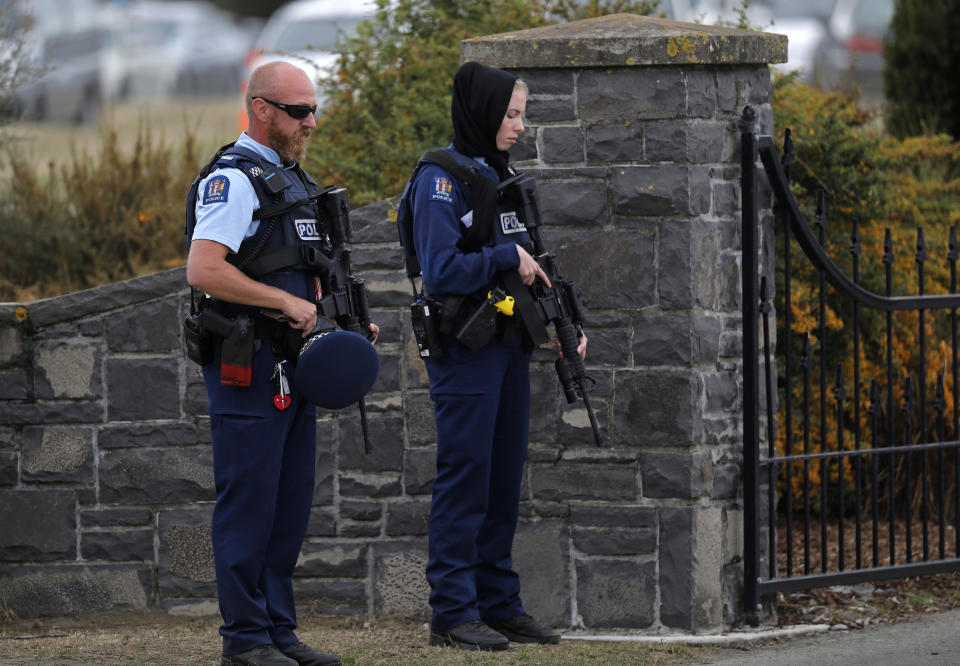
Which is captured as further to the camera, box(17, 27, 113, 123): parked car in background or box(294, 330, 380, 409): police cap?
box(17, 27, 113, 123): parked car in background

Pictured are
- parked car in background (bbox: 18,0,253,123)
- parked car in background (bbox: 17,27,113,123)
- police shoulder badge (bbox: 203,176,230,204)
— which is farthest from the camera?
parked car in background (bbox: 18,0,253,123)

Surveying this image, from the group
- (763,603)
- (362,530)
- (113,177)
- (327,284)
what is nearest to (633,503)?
(763,603)

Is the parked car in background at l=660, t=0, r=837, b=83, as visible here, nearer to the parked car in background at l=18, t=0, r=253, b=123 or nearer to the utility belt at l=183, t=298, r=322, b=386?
the parked car in background at l=18, t=0, r=253, b=123

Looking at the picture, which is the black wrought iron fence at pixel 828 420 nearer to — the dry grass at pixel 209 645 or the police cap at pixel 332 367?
the dry grass at pixel 209 645

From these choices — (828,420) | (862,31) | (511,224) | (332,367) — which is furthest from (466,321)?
(862,31)

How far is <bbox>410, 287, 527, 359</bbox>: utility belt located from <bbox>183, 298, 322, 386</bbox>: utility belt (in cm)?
58

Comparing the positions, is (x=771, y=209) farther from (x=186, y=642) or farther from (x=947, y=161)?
(x=947, y=161)

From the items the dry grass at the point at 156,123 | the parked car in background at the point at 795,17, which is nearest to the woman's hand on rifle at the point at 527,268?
the parked car in background at the point at 795,17

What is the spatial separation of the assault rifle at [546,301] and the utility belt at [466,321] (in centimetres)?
6

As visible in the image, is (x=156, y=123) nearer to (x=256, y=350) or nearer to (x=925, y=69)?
(x=925, y=69)

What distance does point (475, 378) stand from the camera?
5230mm

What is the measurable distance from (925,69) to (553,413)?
234 inches

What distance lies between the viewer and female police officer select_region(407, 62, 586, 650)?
5121 mm

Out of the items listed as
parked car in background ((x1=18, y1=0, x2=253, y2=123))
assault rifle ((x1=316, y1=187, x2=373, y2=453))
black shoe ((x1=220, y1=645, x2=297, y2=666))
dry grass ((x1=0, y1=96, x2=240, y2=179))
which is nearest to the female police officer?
assault rifle ((x1=316, y1=187, x2=373, y2=453))
